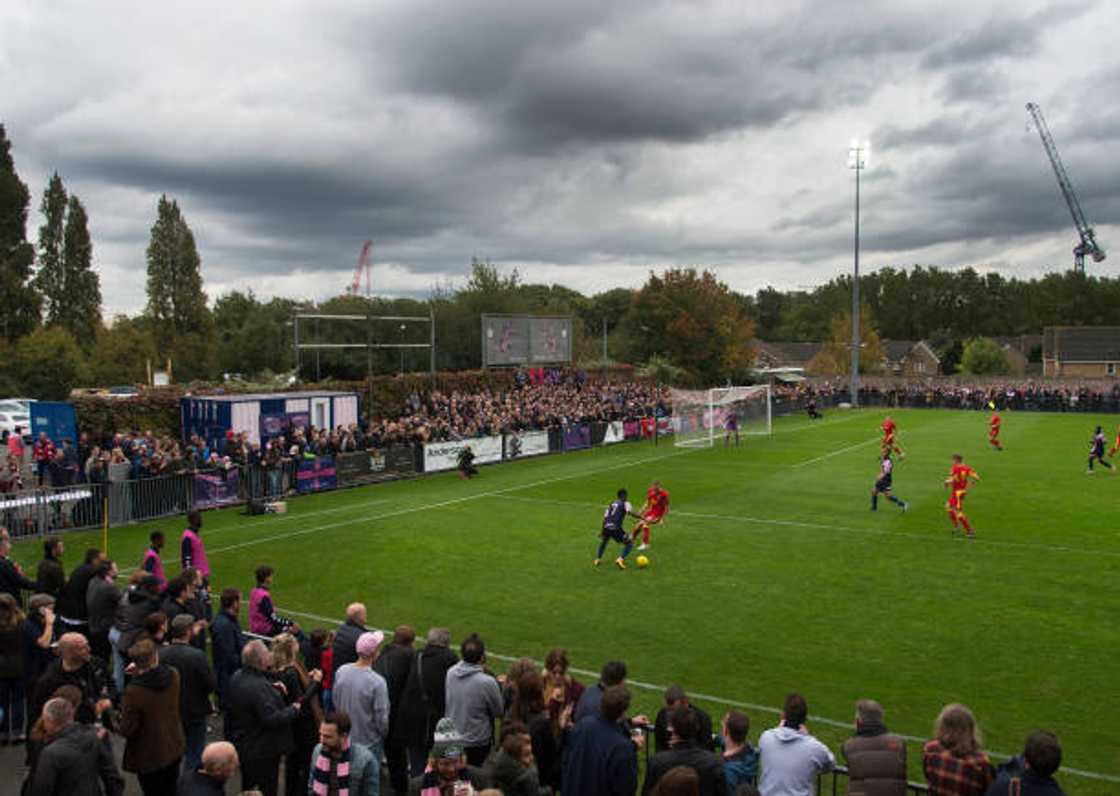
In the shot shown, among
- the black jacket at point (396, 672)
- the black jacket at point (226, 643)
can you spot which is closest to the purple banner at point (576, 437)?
the black jacket at point (226, 643)

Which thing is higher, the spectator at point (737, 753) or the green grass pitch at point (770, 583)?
the spectator at point (737, 753)

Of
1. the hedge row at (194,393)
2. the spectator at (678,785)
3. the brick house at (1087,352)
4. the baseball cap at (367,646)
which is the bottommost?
the baseball cap at (367,646)

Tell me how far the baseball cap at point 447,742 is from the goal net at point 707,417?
3402 centimetres

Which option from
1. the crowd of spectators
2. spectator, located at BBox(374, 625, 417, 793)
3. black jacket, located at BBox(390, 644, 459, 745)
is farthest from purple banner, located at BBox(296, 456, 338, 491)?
black jacket, located at BBox(390, 644, 459, 745)

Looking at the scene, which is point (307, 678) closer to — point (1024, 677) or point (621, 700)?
point (621, 700)

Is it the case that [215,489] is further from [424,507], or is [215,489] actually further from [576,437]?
[576,437]

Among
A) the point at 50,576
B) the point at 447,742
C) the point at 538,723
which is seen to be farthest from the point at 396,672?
the point at 50,576

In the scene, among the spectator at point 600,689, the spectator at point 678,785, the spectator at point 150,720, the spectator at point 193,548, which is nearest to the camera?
the spectator at point 678,785

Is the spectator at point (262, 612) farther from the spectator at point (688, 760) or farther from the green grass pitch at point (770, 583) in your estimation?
the spectator at point (688, 760)

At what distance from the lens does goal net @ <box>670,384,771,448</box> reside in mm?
41625

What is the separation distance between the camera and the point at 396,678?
783 centimetres

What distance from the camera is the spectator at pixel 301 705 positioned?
24.1 feet

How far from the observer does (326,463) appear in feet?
90.4

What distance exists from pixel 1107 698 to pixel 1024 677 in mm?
945
